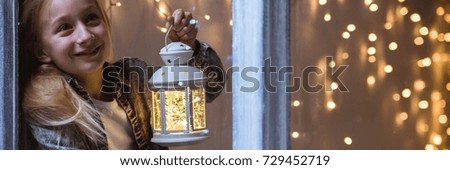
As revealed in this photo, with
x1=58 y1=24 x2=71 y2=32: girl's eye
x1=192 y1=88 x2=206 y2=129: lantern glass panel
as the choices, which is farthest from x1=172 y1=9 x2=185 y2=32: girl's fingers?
x1=58 y1=24 x2=71 y2=32: girl's eye

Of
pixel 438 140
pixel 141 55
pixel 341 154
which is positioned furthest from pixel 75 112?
pixel 438 140

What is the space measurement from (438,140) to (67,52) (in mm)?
1516

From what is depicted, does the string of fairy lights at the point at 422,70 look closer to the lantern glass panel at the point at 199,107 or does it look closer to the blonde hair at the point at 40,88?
the lantern glass panel at the point at 199,107

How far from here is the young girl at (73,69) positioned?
3041 millimetres

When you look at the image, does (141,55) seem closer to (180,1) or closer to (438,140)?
(180,1)

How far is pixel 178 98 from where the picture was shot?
2.93 meters

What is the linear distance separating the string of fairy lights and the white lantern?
0.54m

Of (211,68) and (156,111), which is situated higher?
(211,68)

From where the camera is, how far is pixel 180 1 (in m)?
3.06

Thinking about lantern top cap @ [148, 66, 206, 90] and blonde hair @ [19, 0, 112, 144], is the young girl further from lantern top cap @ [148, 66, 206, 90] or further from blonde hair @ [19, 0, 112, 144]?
lantern top cap @ [148, 66, 206, 90]

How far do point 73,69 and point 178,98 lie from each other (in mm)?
447

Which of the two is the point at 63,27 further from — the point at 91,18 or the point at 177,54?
the point at 177,54

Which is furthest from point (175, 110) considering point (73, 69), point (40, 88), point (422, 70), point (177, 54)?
point (422, 70)

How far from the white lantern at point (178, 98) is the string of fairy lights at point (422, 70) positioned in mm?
543
